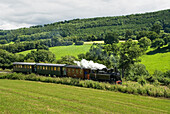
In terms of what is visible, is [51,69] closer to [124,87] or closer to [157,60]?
[124,87]

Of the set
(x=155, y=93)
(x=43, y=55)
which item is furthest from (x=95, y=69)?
(x=43, y=55)

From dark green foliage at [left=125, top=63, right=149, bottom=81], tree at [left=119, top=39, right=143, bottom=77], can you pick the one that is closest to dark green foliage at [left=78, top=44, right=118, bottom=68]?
tree at [left=119, top=39, right=143, bottom=77]

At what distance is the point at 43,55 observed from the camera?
6238 cm

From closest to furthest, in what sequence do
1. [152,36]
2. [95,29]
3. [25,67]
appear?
1. [25,67]
2. [152,36]
3. [95,29]

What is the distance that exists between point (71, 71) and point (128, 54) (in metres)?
16.6

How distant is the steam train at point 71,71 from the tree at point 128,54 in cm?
1291

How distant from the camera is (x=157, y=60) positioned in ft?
198

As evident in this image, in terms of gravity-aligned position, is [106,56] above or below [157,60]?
above

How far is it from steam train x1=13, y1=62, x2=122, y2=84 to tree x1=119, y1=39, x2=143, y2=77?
1291 centimetres

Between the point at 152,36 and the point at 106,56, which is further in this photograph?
the point at 152,36

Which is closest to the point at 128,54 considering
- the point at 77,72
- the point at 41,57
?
the point at 77,72

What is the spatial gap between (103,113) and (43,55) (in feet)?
173

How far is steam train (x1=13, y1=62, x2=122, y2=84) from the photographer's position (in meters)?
25.8

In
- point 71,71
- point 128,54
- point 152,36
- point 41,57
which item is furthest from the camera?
point 152,36
